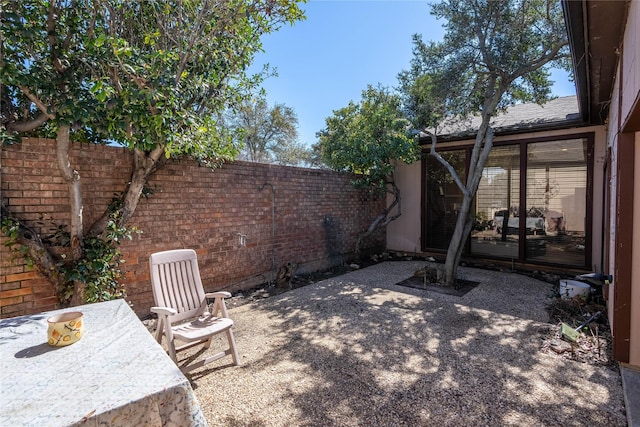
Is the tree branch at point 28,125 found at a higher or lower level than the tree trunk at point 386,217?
higher

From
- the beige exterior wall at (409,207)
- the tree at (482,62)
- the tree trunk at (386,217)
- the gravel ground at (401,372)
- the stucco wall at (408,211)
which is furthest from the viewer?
the stucco wall at (408,211)

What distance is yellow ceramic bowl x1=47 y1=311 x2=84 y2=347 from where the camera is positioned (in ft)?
5.97

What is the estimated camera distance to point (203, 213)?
5.24m

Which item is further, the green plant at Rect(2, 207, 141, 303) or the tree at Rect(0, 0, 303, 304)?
the green plant at Rect(2, 207, 141, 303)

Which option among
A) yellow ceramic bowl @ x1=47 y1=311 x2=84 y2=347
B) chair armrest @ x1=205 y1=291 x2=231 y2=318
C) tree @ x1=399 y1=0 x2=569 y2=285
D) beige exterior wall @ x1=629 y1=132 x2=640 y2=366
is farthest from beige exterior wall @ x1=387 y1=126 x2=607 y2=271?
yellow ceramic bowl @ x1=47 y1=311 x2=84 y2=347

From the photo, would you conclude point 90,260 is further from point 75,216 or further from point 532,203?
point 532,203

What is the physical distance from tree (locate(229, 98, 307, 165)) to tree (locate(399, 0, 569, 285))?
13282mm

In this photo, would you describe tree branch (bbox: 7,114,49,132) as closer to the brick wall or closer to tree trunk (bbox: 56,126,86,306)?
the brick wall

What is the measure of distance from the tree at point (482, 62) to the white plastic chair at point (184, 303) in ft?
15.0

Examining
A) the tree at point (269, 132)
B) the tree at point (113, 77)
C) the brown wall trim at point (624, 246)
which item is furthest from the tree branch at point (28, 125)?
the tree at point (269, 132)

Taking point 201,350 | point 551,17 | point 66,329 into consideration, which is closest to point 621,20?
point 551,17

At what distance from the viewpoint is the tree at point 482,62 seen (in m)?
5.53

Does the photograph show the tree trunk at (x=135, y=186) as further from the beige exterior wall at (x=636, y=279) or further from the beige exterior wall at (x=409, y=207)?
the beige exterior wall at (x=409, y=207)

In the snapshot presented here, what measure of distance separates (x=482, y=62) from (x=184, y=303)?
6.44m
